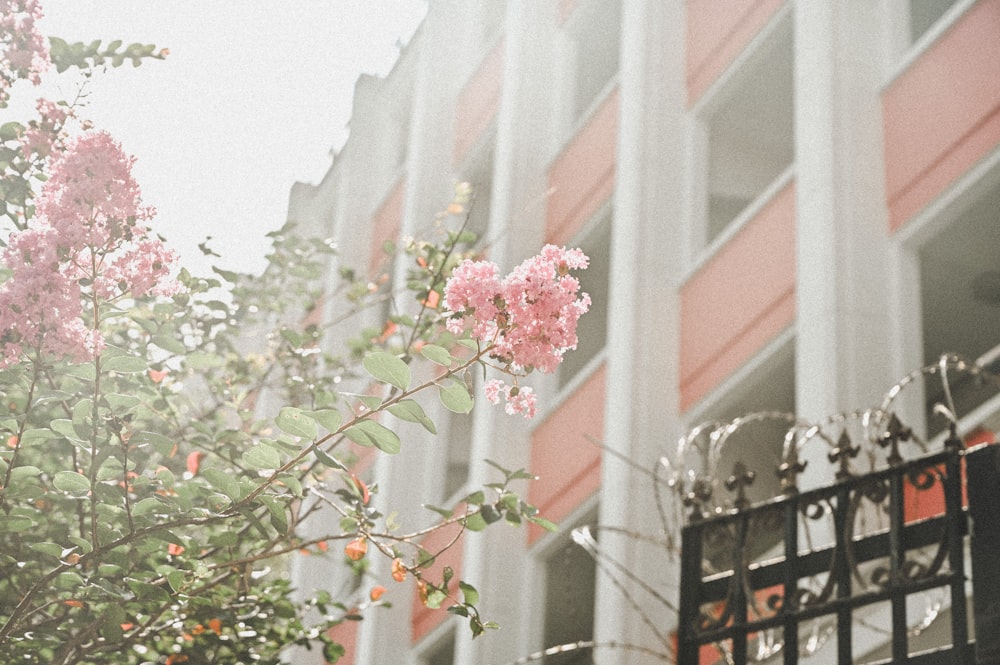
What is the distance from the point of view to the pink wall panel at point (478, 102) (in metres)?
16.8

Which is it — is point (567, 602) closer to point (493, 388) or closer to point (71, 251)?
point (493, 388)

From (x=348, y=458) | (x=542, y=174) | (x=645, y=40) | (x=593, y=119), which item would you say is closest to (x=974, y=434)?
(x=348, y=458)

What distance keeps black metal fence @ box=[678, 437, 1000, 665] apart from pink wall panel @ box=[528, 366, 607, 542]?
20.9ft

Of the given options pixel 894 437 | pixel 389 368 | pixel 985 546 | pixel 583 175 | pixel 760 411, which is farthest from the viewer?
pixel 583 175

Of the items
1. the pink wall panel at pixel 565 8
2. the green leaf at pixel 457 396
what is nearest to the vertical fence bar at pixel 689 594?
the green leaf at pixel 457 396

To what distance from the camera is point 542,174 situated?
1450 centimetres

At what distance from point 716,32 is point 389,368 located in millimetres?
9065

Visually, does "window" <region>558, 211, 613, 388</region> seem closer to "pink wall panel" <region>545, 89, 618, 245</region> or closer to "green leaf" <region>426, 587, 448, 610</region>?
"pink wall panel" <region>545, 89, 618, 245</region>

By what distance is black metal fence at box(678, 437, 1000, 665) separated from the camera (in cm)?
378

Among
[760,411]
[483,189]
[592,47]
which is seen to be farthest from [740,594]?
[483,189]

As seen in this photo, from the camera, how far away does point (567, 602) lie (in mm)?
13773

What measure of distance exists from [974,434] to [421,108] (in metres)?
11.9

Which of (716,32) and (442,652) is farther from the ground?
(716,32)

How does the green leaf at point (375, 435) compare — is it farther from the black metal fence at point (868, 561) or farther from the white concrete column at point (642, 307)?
the white concrete column at point (642, 307)
